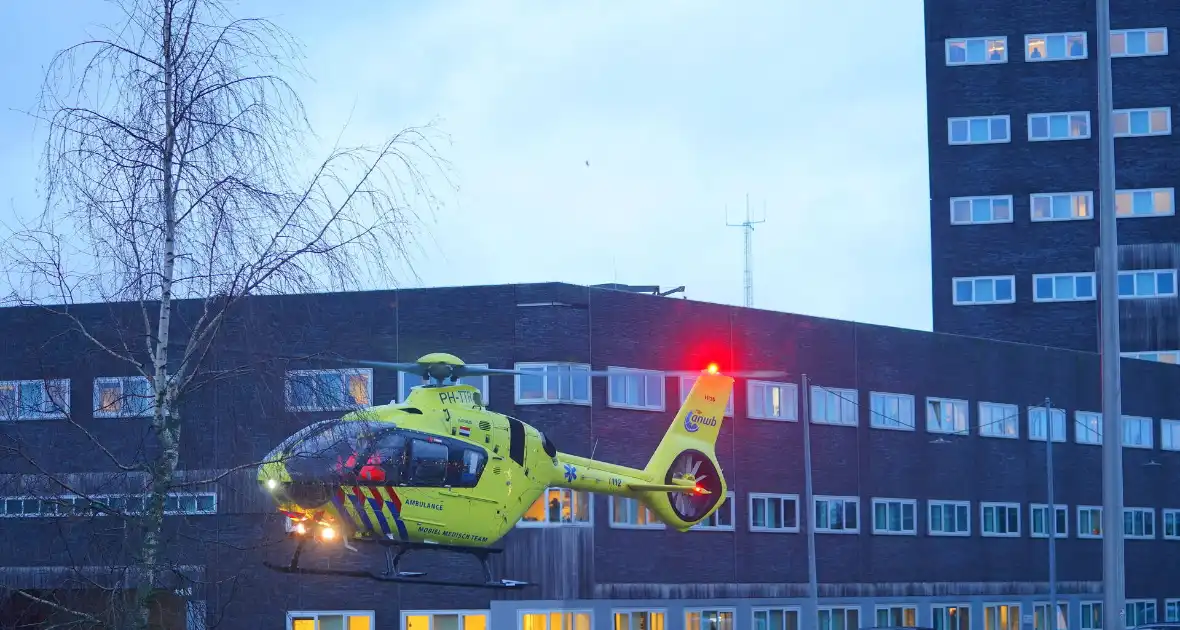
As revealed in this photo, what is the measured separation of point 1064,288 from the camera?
258 feet

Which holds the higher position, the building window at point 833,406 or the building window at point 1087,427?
the building window at point 833,406

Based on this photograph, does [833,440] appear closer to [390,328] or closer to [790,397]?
[790,397]

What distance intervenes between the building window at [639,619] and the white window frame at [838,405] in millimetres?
8968

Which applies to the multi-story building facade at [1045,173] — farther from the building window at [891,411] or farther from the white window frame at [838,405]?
the white window frame at [838,405]

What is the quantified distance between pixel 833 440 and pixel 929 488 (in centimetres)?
557

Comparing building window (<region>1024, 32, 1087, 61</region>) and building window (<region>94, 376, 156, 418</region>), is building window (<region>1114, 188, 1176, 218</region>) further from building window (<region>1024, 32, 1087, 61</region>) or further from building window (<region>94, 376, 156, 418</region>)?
building window (<region>94, 376, 156, 418</region>)

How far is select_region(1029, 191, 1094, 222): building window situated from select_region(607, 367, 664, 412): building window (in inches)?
1468

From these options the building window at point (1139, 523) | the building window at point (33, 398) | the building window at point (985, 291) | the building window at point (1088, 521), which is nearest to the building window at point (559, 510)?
the building window at point (1088, 521)

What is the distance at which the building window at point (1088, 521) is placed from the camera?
205 ft

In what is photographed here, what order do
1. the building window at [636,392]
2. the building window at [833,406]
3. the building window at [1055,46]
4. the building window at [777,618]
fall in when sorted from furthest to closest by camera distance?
the building window at [1055,46] < the building window at [833,406] < the building window at [777,618] < the building window at [636,392]

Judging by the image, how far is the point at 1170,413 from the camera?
6756 cm

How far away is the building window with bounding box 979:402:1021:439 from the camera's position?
59031mm

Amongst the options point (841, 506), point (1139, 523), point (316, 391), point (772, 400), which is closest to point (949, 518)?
→ point (841, 506)

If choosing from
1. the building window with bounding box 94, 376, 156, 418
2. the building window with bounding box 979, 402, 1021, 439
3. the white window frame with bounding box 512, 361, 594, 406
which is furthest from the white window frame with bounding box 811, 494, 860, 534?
the building window with bounding box 94, 376, 156, 418
